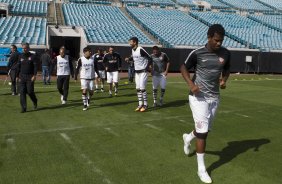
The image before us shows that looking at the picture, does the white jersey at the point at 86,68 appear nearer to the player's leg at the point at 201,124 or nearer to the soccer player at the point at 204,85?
the soccer player at the point at 204,85

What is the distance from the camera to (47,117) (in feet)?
33.2

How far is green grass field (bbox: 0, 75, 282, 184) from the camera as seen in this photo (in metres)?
5.54

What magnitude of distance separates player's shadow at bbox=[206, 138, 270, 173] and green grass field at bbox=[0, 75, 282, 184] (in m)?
0.02

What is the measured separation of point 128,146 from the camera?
7.15 metres

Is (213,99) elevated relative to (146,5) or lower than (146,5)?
lower

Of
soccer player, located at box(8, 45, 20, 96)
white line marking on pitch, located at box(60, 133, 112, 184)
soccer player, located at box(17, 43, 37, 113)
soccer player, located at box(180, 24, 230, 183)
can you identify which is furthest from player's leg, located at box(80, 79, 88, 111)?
soccer player, located at box(180, 24, 230, 183)

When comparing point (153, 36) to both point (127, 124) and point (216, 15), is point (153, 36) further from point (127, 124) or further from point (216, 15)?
point (127, 124)

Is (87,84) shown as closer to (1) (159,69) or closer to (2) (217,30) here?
(1) (159,69)

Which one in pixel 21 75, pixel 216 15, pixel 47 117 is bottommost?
pixel 47 117

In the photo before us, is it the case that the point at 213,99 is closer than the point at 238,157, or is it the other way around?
the point at 213,99

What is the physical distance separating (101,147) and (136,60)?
480cm

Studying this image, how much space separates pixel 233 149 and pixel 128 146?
2229 mm

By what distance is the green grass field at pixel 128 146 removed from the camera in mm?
5539

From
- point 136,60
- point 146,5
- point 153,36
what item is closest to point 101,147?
point 136,60
